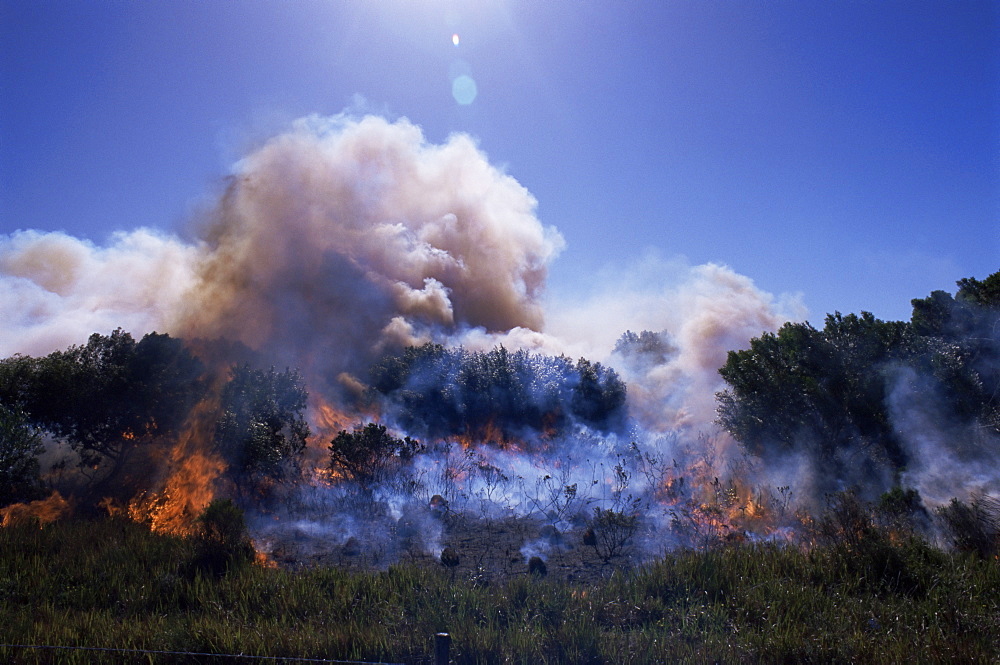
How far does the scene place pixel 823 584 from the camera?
865cm

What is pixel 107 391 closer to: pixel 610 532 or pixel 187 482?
pixel 187 482

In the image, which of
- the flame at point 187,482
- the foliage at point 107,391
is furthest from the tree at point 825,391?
the foliage at point 107,391

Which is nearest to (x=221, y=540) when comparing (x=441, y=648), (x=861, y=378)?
(x=441, y=648)

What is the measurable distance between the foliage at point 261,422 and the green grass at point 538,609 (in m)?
5.62

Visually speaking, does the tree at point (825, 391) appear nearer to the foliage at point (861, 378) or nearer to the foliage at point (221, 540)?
the foliage at point (861, 378)

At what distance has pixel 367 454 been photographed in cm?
1686

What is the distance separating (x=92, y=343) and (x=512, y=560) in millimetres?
14730

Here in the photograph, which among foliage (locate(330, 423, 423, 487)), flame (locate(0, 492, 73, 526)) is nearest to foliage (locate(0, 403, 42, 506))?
Answer: flame (locate(0, 492, 73, 526))

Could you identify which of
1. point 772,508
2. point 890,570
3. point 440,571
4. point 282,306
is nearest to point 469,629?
point 440,571

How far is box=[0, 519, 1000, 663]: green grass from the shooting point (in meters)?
6.68

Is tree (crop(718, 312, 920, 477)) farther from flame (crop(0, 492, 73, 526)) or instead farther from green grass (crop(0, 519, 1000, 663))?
flame (crop(0, 492, 73, 526))

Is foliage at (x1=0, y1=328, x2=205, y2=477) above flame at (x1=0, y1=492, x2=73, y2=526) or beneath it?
above

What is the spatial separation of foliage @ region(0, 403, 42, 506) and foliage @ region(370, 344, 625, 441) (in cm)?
1084

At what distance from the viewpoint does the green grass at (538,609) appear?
6684 mm
